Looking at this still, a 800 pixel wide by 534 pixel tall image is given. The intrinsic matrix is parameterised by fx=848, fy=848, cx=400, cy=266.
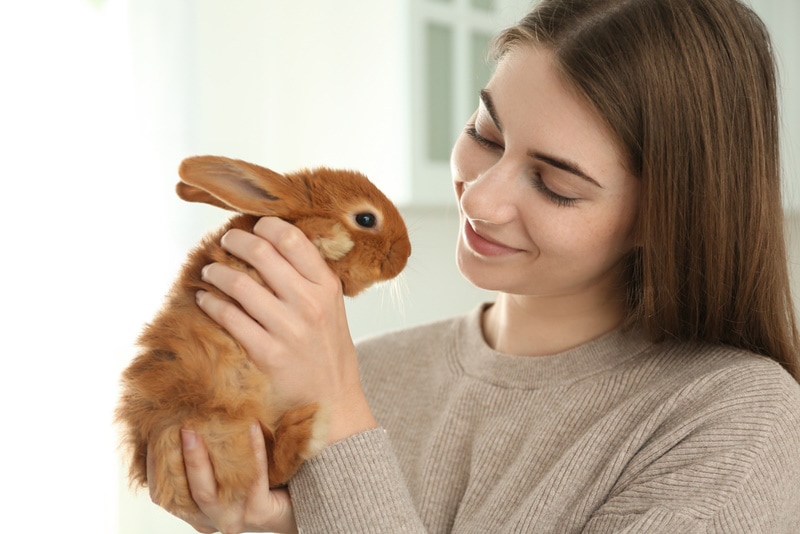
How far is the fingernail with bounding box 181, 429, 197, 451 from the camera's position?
106 cm

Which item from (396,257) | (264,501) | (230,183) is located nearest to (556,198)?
(396,257)

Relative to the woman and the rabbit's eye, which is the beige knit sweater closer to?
the woman

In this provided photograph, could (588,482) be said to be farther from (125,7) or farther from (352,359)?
(125,7)

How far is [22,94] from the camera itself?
1.82m

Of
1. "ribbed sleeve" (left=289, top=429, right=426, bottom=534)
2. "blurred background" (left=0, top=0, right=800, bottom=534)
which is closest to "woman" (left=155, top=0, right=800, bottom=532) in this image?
"ribbed sleeve" (left=289, top=429, right=426, bottom=534)

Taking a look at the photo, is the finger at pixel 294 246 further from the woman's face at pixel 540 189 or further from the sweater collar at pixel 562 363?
the sweater collar at pixel 562 363

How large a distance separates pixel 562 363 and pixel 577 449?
20 cm

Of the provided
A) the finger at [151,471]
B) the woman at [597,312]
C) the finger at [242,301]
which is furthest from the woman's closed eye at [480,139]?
the finger at [151,471]

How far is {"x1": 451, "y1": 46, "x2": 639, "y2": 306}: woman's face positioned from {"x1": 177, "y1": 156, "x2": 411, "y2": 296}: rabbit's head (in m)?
0.15

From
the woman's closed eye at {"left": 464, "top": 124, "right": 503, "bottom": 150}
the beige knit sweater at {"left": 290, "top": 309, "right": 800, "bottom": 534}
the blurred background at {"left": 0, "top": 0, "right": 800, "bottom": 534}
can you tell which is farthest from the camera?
the blurred background at {"left": 0, "top": 0, "right": 800, "bottom": 534}

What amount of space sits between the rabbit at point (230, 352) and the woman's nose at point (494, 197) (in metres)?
0.12

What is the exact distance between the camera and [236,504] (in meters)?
1.13

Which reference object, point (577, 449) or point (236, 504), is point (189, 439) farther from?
point (577, 449)

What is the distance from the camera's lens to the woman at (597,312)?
3.78 ft
